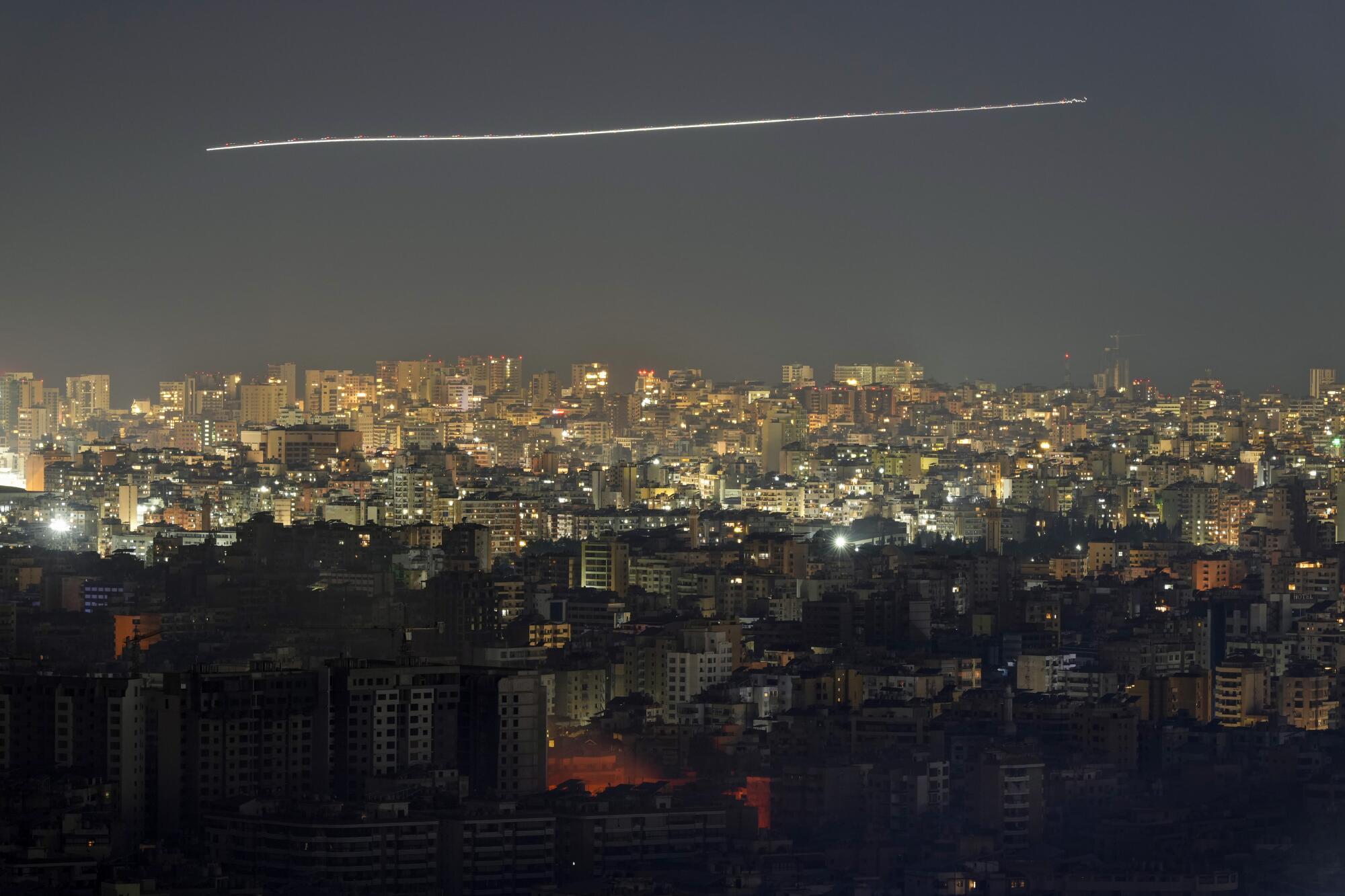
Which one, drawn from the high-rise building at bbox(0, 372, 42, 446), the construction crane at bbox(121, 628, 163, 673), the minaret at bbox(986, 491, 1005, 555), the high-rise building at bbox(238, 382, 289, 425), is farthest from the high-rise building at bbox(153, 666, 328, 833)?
Result: the high-rise building at bbox(238, 382, 289, 425)

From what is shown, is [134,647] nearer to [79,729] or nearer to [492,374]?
[79,729]

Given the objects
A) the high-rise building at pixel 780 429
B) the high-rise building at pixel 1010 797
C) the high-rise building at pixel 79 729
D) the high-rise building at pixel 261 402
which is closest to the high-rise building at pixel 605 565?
the high-rise building at pixel 261 402

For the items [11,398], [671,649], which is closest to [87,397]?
[11,398]

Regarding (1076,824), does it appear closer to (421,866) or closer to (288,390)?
(421,866)

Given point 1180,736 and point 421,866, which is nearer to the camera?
point 421,866

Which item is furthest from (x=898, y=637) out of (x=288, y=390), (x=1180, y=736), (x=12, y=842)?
(x=288, y=390)

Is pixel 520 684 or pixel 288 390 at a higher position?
pixel 288 390

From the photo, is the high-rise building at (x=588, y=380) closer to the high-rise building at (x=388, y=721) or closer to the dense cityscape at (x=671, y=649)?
the dense cityscape at (x=671, y=649)
